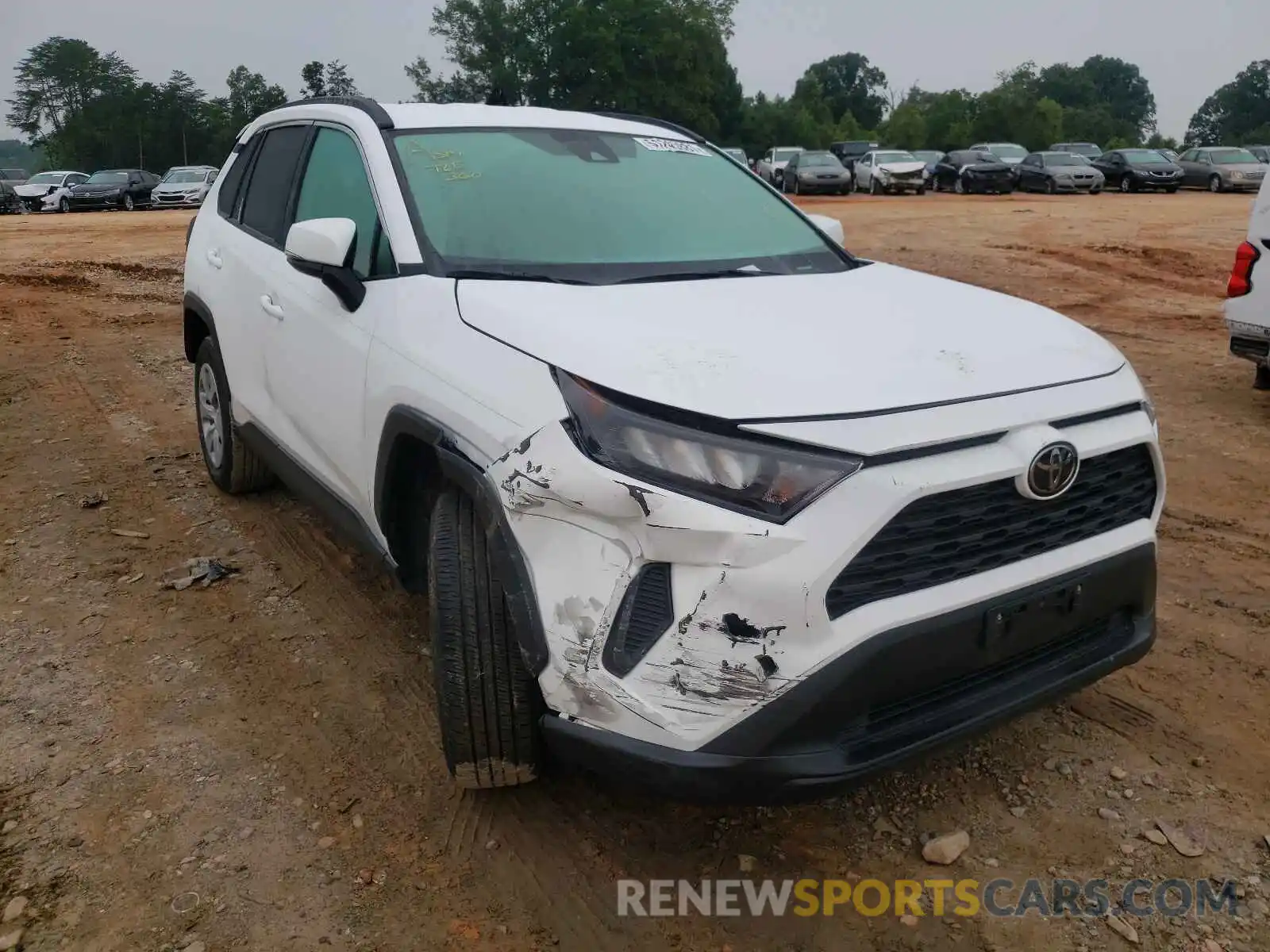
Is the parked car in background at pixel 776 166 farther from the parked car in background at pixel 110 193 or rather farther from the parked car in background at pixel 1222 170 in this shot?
the parked car in background at pixel 110 193

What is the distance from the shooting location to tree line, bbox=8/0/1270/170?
191 feet

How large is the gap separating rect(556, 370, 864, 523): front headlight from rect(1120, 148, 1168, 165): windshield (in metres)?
32.6

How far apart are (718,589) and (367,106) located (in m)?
2.37

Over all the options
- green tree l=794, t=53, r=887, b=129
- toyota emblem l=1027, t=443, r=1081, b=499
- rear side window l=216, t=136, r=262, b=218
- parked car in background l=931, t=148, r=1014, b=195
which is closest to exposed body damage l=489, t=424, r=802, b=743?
toyota emblem l=1027, t=443, r=1081, b=499

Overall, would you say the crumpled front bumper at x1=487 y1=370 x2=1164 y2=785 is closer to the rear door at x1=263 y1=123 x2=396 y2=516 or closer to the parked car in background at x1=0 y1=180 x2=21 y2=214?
the rear door at x1=263 y1=123 x2=396 y2=516

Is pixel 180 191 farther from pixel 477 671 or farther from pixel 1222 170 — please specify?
pixel 477 671

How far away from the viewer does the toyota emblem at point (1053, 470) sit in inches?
86.0

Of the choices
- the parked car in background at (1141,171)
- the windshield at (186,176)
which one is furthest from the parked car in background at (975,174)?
the windshield at (186,176)

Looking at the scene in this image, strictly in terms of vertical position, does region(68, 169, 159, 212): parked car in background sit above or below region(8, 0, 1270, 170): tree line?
below

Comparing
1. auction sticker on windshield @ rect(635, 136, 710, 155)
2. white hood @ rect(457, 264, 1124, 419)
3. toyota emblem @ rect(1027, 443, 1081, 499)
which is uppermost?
auction sticker on windshield @ rect(635, 136, 710, 155)

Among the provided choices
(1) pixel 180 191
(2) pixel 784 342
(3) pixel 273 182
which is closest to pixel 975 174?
(1) pixel 180 191

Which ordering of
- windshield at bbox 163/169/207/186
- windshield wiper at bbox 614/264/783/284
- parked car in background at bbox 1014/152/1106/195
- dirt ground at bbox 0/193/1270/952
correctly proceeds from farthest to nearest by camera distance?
windshield at bbox 163/169/207/186, parked car in background at bbox 1014/152/1106/195, windshield wiper at bbox 614/264/783/284, dirt ground at bbox 0/193/1270/952

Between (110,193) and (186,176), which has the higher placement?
(186,176)

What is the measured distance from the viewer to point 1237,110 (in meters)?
92.5
